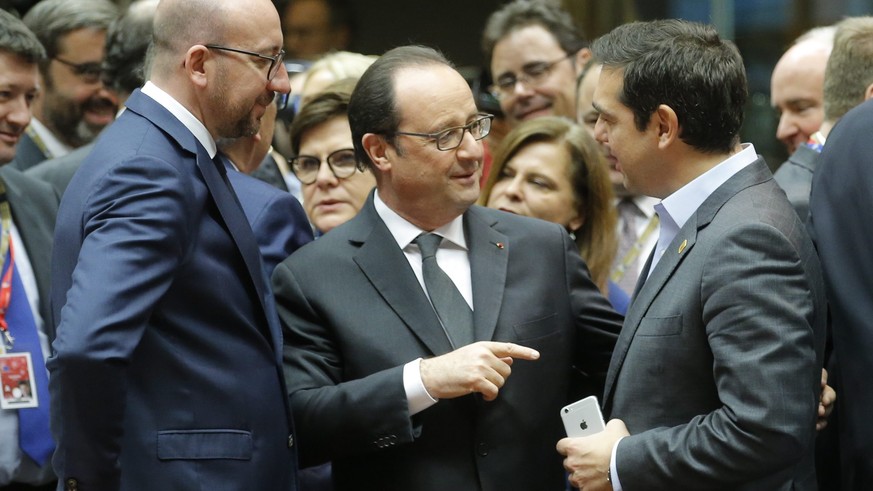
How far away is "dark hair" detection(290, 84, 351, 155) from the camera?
13.5ft

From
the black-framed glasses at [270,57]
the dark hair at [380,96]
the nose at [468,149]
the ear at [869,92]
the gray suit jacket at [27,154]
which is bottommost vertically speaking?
the gray suit jacket at [27,154]

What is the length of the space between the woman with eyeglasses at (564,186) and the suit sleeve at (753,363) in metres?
1.73

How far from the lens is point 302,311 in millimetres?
3158

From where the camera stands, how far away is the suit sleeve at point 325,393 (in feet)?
9.67

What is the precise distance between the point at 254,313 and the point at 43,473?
4.42ft

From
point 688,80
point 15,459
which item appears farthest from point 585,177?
point 15,459

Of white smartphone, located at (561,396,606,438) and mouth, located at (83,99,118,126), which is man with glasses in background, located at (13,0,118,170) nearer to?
mouth, located at (83,99,118,126)

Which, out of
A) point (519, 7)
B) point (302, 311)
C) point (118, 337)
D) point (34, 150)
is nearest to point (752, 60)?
point (519, 7)

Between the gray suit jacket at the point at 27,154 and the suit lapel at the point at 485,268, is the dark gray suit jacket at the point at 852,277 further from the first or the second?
the gray suit jacket at the point at 27,154

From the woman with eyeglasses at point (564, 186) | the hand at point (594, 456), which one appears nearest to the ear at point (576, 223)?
the woman with eyeglasses at point (564, 186)

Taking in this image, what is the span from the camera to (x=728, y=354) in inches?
96.3

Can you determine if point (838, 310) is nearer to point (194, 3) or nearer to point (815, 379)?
point (815, 379)

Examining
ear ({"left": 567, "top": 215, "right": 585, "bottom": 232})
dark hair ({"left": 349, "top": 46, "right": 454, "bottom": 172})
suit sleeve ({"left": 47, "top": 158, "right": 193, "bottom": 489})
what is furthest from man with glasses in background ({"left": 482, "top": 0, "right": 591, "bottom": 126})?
suit sleeve ({"left": 47, "top": 158, "right": 193, "bottom": 489})

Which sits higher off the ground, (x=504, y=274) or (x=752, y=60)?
(x=504, y=274)
